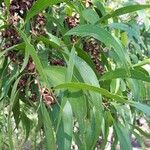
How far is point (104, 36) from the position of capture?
74cm

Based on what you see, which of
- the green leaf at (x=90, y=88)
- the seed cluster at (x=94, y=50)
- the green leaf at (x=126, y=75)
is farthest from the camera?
the seed cluster at (x=94, y=50)

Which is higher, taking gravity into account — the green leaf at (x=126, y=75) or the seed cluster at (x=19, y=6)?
the seed cluster at (x=19, y=6)

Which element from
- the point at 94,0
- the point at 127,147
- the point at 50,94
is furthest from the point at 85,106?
the point at 94,0

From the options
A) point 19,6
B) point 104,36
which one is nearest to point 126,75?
point 104,36

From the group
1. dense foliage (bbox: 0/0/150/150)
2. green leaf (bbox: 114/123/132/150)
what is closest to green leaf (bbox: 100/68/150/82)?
dense foliage (bbox: 0/0/150/150)

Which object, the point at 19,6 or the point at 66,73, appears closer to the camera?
the point at 66,73

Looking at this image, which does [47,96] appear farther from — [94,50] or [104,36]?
[94,50]

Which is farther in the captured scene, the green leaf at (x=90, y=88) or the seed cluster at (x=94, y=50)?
the seed cluster at (x=94, y=50)

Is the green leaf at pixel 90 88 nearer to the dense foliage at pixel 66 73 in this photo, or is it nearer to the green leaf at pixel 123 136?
the dense foliage at pixel 66 73

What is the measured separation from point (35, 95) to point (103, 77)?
0.49 ft

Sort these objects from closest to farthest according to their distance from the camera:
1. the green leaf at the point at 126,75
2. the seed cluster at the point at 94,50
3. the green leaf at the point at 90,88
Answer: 1. the green leaf at the point at 90,88
2. the green leaf at the point at 126,75
3. the seed cluster at the point at 94,50

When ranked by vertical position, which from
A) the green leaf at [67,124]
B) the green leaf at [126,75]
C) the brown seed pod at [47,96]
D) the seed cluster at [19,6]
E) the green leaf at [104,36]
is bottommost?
the green leaf at [67,124]

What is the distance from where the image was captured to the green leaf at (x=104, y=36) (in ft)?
2.37

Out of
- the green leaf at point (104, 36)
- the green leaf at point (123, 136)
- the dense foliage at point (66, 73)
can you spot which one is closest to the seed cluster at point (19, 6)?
the dense foliage at point (66, 73)
